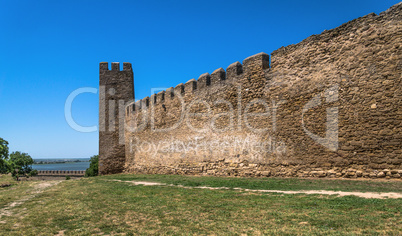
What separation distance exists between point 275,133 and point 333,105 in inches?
92.3

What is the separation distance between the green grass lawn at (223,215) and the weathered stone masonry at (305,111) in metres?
1.46

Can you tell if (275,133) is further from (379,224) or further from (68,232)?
(68,232)

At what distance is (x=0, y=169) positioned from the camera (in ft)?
62.1

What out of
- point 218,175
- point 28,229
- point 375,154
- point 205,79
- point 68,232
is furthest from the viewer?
point 205,79

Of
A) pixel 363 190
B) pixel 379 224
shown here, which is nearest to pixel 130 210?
pixel 379 224

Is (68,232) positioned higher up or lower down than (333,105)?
lower down

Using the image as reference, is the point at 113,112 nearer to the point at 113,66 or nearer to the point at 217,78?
the point at 113,66

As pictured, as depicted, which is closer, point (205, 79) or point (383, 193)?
point (383, 193)

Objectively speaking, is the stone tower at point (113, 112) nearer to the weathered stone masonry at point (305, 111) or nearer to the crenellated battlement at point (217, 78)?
the crenellated battlement at point (217, 78)

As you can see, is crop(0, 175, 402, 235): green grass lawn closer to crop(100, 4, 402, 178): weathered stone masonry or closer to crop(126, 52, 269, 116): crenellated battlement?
crop(100, 4, 402, 178): weathered stone masonry

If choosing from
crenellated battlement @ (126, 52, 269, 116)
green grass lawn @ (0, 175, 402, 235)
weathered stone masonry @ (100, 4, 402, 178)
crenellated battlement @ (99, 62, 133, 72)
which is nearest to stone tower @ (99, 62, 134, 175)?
crenellated battlement @ (99, 62, 133, 72)

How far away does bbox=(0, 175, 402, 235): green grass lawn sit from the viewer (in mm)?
4238

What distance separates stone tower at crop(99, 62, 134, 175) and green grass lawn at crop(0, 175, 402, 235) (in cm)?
1386

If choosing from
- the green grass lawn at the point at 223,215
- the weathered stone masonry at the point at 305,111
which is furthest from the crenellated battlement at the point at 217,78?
the green grass lawn at the point at 223,215
